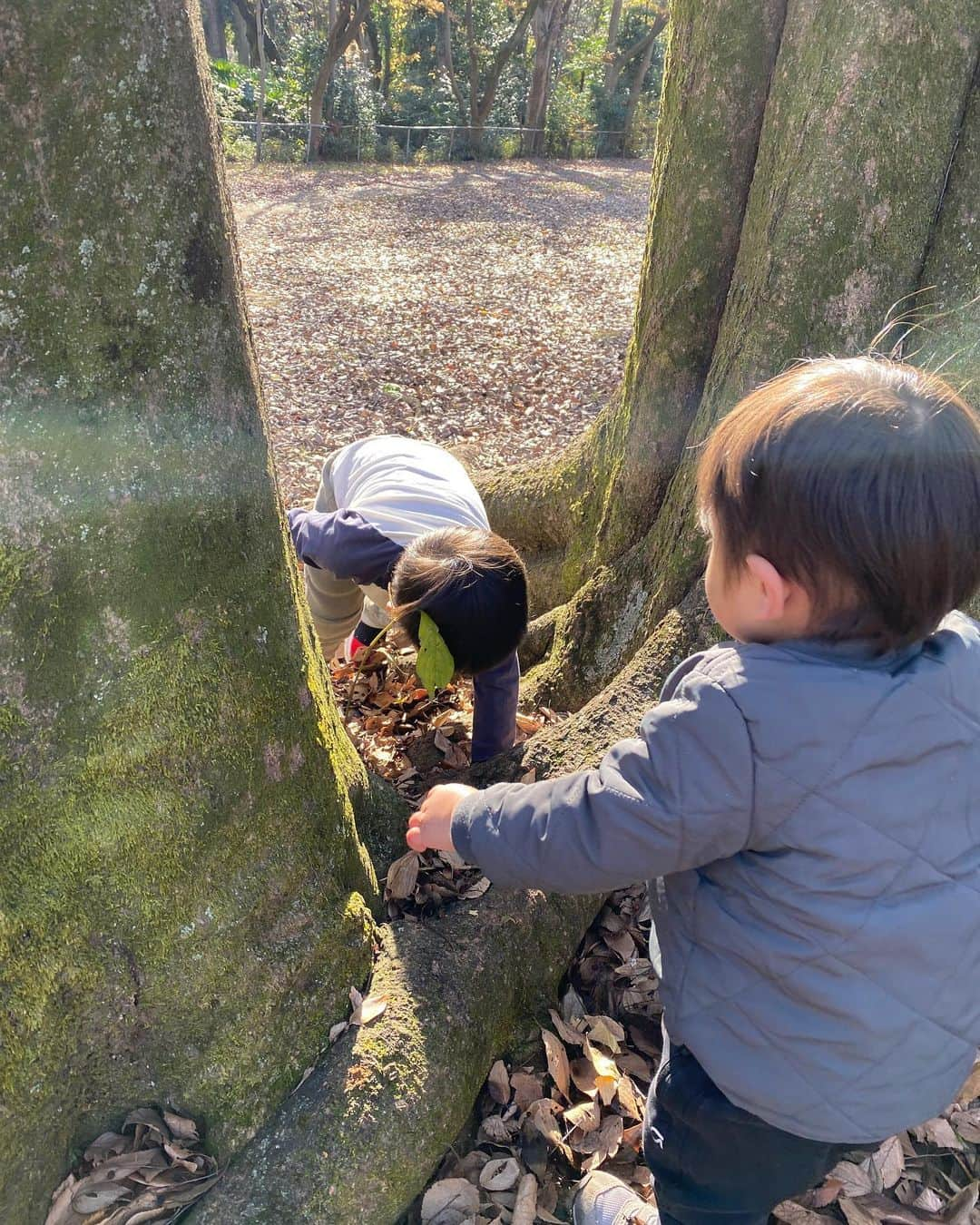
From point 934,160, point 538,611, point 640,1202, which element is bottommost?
point 538,611

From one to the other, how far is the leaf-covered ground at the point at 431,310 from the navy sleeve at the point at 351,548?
1.33 ft

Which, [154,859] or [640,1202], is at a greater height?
[154,859]

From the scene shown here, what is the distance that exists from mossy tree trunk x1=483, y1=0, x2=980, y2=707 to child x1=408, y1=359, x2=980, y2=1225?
1.41 m

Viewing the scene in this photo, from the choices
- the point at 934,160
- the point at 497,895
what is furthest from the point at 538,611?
the point at 934,160

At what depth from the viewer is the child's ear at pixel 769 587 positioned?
145 centimetres

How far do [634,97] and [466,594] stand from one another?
30.7m

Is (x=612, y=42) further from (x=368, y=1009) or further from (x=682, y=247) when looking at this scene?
(x=368, y=1009)

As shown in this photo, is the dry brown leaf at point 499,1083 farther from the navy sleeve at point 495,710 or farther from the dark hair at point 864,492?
the dark hair at point 864,492

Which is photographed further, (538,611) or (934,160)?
(538,611)

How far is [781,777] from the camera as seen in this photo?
1.42 meters

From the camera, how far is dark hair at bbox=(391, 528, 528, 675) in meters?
2.78

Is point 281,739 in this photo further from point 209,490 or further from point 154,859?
point 209,490

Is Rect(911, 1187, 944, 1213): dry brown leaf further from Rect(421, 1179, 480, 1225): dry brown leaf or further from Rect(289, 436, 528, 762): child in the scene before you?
Rect(289, 436, 528, 762): child

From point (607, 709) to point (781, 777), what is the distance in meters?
1.48
